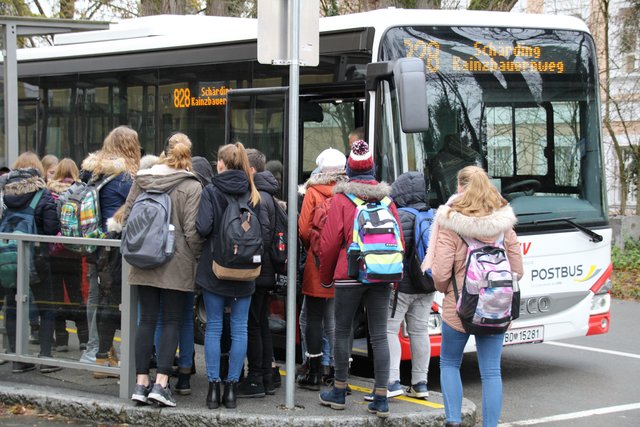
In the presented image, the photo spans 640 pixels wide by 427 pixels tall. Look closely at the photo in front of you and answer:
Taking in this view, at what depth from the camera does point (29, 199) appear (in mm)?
8195

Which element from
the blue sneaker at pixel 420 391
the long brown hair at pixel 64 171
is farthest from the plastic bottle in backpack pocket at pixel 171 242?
the long brown hair at pixel 64 171

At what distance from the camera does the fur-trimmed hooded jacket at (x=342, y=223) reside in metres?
6.89

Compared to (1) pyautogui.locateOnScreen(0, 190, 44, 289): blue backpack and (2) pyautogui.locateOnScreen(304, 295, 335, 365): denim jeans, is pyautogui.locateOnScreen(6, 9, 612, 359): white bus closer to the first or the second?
(2) pyautogui.locateOnScreen(304, 295, 335, 365): denim jeans

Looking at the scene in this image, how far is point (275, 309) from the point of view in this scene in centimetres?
913

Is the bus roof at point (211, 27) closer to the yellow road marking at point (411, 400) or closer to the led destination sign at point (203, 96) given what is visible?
the led destination sign at point (203, 96)

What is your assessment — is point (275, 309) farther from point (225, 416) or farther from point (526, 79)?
point (526, 79)

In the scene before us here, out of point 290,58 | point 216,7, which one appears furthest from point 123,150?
point 216,7

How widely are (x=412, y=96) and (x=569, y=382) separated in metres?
3.18

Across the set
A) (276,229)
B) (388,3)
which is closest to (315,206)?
(276,229)

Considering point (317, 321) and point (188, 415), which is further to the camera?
point (317, 321)

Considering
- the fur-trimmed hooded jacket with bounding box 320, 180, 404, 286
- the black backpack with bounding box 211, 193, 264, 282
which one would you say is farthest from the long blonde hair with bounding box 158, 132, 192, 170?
the fur-trimmed hooded jacket with bounding box 320, 180, 404, 286

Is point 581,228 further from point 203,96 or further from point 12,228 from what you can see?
point 12,228

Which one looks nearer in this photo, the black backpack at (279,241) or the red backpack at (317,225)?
the black backpack at (279,241)

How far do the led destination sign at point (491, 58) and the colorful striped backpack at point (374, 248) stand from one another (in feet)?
7.31
